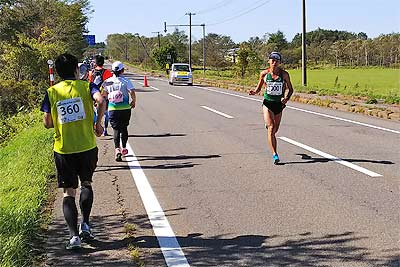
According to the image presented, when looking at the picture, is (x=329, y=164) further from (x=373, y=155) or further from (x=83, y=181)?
(x=83, y=181)

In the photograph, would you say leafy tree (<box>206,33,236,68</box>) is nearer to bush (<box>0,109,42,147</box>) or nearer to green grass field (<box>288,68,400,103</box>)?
green grass field (<box>288,68,400,103</box>)

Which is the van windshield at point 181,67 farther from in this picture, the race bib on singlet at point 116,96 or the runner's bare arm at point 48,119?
the runner's bare arm at point 48,119

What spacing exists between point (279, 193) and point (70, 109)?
3133mm

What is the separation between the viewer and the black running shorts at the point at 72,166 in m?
5.11

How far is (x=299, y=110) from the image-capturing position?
1906 centimetres

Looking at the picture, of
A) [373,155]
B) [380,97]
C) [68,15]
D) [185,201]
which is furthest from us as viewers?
[68,15]

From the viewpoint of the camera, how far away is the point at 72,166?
514 cm

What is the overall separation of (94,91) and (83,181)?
89cm

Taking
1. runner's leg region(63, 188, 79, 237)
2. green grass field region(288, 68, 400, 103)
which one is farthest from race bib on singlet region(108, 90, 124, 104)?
green grass field region(288, 68, 400, 103)

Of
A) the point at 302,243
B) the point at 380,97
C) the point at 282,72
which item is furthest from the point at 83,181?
the point at 380,97

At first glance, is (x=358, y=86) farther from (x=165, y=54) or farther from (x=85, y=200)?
(x=165, y=54)

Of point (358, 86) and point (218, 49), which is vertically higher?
point (218, 49)

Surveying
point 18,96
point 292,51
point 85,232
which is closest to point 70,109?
point 85,232

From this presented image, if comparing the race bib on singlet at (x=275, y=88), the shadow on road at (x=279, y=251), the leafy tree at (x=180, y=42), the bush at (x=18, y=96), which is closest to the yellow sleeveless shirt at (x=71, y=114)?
the shadow on road at (x=279, y=251)
